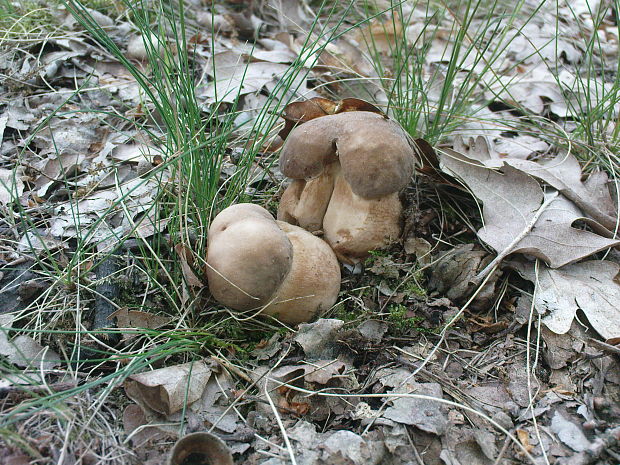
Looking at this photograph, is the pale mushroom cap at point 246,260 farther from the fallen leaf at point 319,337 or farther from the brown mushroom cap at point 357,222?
the brown mushroom cap at point 357,222

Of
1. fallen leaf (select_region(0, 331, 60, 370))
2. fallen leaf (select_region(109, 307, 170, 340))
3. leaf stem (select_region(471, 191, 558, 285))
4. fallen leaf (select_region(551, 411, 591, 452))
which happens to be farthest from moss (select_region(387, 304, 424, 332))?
fallen leaf (select_region(0, 331, 60, 370))

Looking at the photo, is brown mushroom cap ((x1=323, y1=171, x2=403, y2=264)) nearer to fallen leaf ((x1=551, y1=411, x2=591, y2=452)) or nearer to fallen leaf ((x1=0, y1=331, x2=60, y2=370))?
fallen leaf ((x1=551, y1=411, x2=591, y2=452))

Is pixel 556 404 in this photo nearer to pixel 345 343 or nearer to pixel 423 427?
pixel 423 427

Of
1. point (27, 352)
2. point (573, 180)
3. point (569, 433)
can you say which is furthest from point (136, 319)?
point (573, 180)

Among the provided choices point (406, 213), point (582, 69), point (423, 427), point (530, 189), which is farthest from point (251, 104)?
point (582, 69)

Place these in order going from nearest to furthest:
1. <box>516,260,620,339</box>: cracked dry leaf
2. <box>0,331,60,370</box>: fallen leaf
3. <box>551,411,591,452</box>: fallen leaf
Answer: <box>551,411,591,452</box>: fallen leaf
<box>0,331,60,370</box>: fallen leaf
<box>516,260,620,339</box>: cracked dry leaf

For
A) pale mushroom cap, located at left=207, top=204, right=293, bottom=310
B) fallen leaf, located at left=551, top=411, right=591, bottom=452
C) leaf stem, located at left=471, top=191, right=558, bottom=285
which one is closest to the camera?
fallen leaf, located at left=551, top=411, right=591, bottom=452
